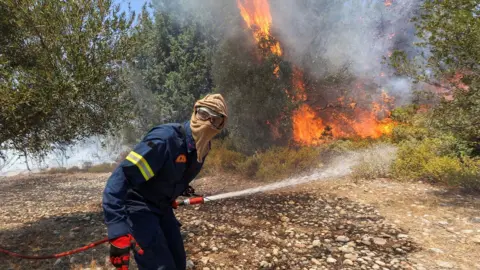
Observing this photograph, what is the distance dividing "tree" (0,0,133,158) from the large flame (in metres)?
9.53

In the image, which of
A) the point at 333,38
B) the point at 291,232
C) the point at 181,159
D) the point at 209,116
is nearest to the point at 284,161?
the point at 291,232

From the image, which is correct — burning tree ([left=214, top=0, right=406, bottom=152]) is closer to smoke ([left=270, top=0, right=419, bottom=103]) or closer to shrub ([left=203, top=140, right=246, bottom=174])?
smoke ([left=270, top=0, right=419, bottom=103])

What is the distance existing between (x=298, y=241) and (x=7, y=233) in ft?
21.3

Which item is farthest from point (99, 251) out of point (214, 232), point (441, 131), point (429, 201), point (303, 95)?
point (303, 95)

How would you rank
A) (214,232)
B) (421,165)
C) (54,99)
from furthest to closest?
1. (421,165)
2. (214,232)
3. (54,99)

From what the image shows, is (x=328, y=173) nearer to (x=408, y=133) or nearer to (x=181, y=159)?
(x=408, y=133)

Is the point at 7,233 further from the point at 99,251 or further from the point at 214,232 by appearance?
the point at 214,232

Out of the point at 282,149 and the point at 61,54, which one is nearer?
the point at 61,54

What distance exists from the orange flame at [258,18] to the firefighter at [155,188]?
41.5 feet

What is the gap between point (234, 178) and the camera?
13.7 m

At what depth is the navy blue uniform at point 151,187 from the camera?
275 cm

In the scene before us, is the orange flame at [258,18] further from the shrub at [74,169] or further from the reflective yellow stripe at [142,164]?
the shrub at [74,169]

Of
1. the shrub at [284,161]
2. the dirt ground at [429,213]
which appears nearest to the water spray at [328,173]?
the shrub at [284,161]

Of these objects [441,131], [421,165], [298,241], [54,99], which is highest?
[54,99]
